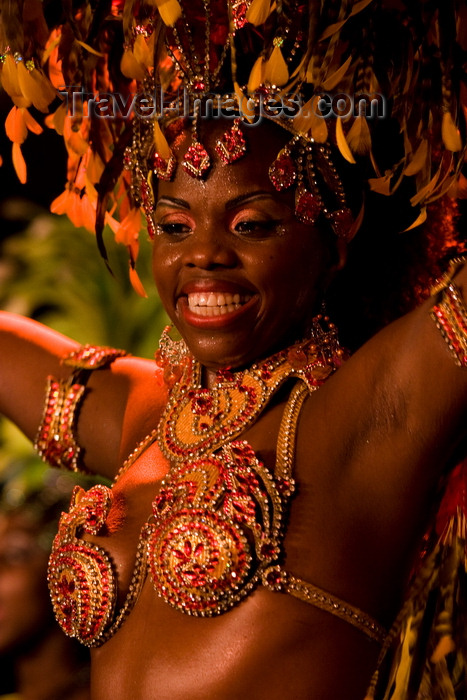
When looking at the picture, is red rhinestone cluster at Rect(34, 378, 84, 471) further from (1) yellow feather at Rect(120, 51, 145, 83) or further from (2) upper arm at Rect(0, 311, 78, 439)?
(1) yellow feather at Rect(120, 51, 145, 83)

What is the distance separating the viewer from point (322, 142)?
212 cm

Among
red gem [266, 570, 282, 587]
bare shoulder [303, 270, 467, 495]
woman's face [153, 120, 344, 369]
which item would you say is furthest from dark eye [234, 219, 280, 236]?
red gem [266, 570, 282, 587]

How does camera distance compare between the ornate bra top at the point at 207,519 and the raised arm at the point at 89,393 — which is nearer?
the ornate bra top at the point at 207,519

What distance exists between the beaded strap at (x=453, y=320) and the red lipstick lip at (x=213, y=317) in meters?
0.50

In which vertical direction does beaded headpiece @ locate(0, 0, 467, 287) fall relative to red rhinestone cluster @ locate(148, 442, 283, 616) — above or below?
above

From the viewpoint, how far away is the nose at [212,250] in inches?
A: 84.1

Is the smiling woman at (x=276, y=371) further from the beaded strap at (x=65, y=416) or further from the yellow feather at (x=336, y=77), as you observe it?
the beaded strap at (x=65, y=416)

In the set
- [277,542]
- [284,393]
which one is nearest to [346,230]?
[284,393]

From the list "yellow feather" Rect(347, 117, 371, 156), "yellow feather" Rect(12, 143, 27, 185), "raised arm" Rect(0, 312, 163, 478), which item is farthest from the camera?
"raised arm" Rect(0, 312, 163, 478)

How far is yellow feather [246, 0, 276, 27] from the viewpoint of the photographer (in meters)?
1.94

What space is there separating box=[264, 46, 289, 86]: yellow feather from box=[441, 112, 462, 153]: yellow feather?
326mm

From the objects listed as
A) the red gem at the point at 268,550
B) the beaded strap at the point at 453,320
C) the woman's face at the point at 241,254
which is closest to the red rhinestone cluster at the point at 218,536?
the red gem at the point at 268,550

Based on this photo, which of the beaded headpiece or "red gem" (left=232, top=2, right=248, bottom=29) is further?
"red gem" (left=232, top=2, right=248, bottom=29)

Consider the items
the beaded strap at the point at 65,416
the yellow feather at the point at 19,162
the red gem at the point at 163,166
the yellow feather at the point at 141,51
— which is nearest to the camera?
the yellow feather at the point at 141,51
